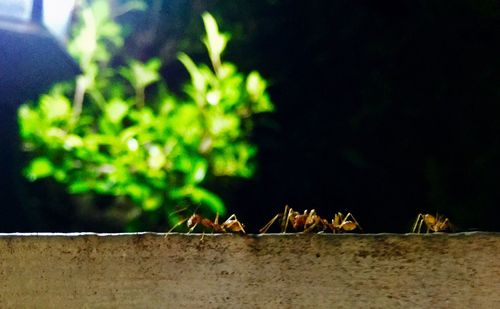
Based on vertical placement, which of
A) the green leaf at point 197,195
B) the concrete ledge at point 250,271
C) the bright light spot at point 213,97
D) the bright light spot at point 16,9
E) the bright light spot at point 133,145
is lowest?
the concrete ledge at point 250,271

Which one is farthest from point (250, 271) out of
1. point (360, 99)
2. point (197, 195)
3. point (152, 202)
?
point (360, 99)

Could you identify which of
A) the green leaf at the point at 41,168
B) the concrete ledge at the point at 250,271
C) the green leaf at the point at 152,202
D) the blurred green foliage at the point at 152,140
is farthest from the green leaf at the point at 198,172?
the concrete ledge at the point at 250,271

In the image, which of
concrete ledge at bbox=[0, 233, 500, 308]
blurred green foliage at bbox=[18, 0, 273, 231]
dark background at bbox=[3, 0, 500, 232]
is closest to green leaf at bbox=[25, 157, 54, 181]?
blurred green foliage at bbox=[18, 0, 273, 231]

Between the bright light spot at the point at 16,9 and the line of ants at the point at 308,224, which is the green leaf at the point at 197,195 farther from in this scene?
the bright light spot at the point at 16,9

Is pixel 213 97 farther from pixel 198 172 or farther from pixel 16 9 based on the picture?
pixel 16 9

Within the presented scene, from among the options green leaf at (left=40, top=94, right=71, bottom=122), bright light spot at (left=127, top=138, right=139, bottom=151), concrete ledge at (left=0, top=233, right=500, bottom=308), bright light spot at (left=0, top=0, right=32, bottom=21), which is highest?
bright light spot at (left=0, top=0, right=32, bottom=21)

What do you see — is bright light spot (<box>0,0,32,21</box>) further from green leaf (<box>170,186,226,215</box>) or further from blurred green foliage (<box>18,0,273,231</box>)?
green leaf (<box>170,186,226,215</box>)
